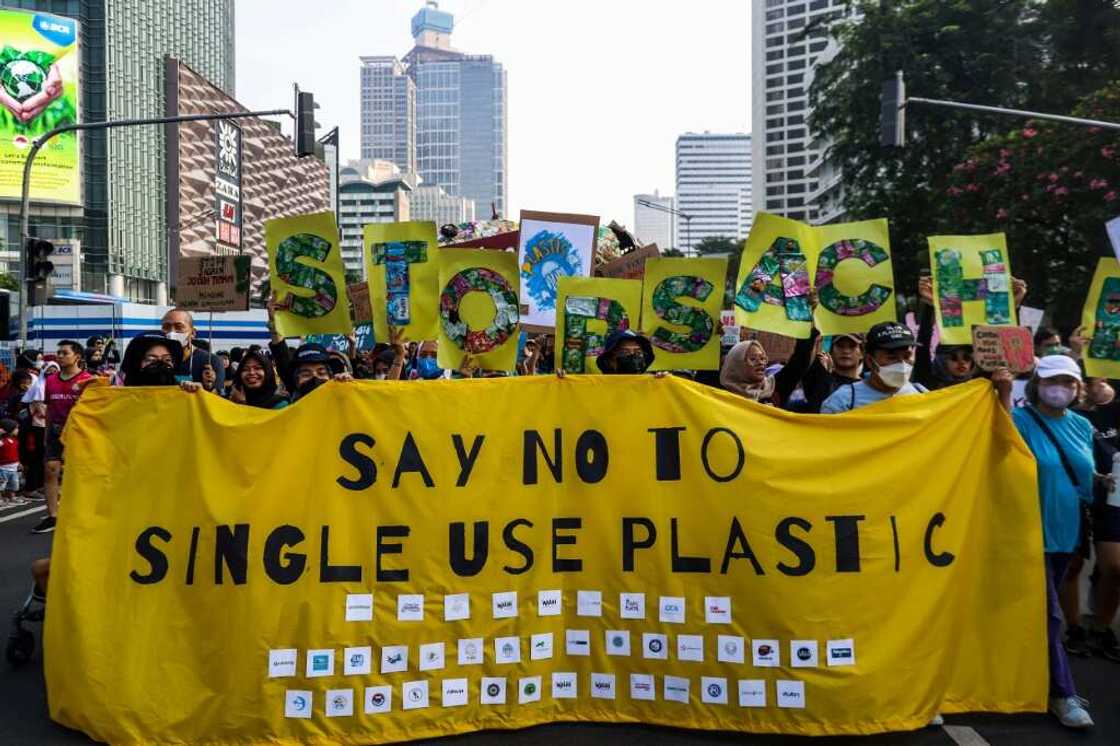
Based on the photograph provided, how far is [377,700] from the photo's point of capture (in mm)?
4473

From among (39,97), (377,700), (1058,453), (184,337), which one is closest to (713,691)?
(377,700)

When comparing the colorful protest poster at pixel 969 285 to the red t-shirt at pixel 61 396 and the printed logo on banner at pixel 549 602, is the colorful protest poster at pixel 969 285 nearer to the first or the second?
the printed logo on banner at pixel 549 602

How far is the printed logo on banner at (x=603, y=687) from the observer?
4.61 m

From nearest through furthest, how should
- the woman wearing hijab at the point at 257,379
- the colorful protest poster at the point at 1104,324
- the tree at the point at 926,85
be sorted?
1. the colorful protest poster at the point at 1104,324
2. the woman wearing hijab at the point at 257,379
3. the tree at the point at 926,85

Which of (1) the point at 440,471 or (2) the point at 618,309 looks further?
(2) the point at 618,309

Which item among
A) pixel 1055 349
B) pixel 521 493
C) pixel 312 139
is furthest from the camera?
pixel 312 139

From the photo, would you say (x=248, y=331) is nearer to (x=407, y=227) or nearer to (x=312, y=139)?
(x=312, y=139)

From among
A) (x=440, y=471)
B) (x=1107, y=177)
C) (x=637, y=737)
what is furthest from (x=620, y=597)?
(x=1107, y=177)

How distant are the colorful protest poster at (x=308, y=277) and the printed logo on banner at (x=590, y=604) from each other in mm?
2172

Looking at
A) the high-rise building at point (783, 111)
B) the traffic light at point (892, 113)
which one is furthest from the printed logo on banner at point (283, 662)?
the high-rise building at point (783, 111)

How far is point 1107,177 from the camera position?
22141 millimetres

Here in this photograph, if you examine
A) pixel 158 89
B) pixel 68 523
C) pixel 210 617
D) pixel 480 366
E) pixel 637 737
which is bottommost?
pixel 637 737

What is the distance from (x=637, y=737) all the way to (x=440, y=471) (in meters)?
1.39

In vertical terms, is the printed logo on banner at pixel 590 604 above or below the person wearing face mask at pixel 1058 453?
below
